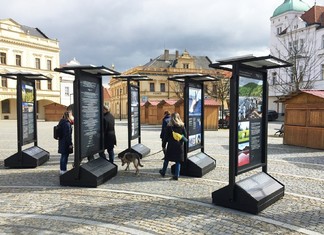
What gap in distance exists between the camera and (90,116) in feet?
26.5

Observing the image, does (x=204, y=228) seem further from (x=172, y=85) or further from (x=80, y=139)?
(x=172, y=85)

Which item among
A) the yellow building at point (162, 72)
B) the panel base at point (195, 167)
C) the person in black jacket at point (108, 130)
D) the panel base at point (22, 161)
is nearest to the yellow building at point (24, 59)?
the yellow building at point (162, 72)

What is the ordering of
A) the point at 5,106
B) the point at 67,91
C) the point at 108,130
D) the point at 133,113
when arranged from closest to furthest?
the point at 108,130 → the point at 133,113 → the point at 5,106 → the point at 67,91

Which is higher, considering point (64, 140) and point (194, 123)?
point (194, 123)

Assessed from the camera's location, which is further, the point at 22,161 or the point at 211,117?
the point at 211,117

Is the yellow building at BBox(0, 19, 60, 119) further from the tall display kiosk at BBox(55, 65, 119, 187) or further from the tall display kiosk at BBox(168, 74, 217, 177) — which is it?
the tall display kiosk at BBox(168, 74, 217, 177)

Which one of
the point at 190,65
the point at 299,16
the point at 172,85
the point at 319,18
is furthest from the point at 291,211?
the point at 190,65

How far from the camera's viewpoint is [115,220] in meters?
5.28

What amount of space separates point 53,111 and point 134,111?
35.8 m

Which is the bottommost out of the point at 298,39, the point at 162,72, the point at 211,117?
the point at 211,117

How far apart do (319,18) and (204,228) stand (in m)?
50.9

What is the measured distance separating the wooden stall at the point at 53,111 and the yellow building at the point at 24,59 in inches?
199

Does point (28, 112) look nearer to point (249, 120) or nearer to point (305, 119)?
point (249, 120)

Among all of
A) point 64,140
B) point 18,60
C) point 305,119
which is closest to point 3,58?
point 18,60
